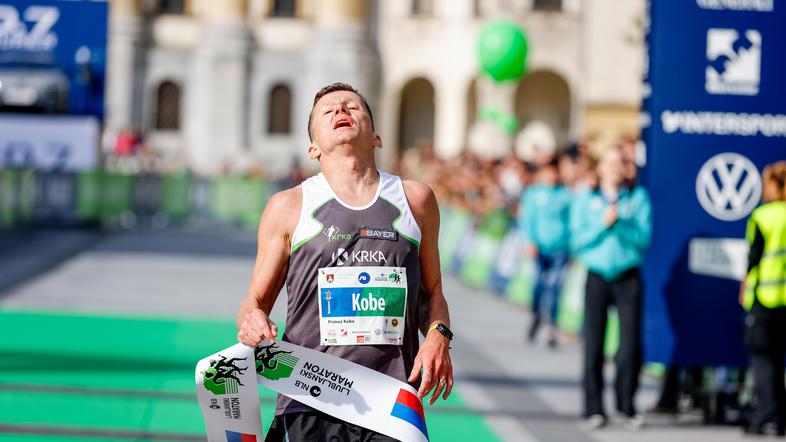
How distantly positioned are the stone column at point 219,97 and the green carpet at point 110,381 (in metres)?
45.8

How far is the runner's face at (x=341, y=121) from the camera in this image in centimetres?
516

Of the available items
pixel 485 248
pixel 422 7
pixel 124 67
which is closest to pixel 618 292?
pixel 485 248

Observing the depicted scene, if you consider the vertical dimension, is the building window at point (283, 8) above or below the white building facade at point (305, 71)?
above

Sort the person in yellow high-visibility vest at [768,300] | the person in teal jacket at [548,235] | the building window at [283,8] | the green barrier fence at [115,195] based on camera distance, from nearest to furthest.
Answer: the person in yellow high-visibility vest at [768,300] < the person in teal jacket at [548,235] < the green barrier fence at [115,195] < the building window at [283,8]

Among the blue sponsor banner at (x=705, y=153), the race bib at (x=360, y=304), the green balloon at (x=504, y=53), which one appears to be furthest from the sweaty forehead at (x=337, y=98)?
the green balloon at (x=504, y=53)

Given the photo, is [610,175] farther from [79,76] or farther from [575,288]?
[79,76]

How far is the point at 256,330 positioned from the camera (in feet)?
16.6

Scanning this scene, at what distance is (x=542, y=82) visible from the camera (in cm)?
6191

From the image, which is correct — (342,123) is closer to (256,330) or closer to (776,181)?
(256,330)

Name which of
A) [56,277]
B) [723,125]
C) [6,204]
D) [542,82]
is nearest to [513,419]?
[723,125]

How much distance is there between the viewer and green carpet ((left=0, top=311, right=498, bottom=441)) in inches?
390

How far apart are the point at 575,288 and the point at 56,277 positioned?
848 cm

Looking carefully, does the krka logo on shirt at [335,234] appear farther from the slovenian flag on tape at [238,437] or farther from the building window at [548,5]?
the building window at [548,5]

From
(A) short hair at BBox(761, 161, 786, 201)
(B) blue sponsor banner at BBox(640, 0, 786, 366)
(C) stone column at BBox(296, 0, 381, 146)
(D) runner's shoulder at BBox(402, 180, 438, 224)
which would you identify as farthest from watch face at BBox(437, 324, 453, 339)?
(C) stone column at BBox(296, 0, 381, 146)
